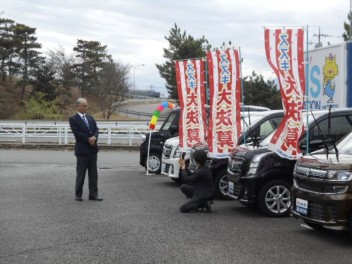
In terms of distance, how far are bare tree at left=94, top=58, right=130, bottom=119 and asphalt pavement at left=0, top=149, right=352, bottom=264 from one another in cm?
4384

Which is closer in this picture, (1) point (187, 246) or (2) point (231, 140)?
(1) point (187, 246)

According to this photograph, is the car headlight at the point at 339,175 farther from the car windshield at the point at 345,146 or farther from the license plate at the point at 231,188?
the license plate at the point at 231,188

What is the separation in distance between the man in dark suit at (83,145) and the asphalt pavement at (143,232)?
39cm

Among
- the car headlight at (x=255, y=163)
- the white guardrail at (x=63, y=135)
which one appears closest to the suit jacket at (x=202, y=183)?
the car headlight at (x=255, y=163)

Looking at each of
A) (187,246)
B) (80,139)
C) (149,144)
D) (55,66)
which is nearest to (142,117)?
(55,66)

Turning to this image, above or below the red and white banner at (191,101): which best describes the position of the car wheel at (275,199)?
below

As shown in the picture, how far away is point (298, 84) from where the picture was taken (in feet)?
27.6

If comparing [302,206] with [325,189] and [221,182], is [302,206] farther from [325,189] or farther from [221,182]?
[221,182]

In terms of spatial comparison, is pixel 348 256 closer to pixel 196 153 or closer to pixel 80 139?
pixel 196 153

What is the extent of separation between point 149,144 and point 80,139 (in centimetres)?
426

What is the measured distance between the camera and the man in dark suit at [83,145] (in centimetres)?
1006

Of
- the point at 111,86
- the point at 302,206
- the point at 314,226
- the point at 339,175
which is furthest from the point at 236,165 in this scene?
the point at 111,86

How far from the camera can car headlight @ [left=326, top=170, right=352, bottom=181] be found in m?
6.20

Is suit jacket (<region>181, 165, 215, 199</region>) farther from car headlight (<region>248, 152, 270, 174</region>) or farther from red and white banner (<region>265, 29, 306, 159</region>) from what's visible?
red and white banner (<region>265, 29, 306, 159</region>)
